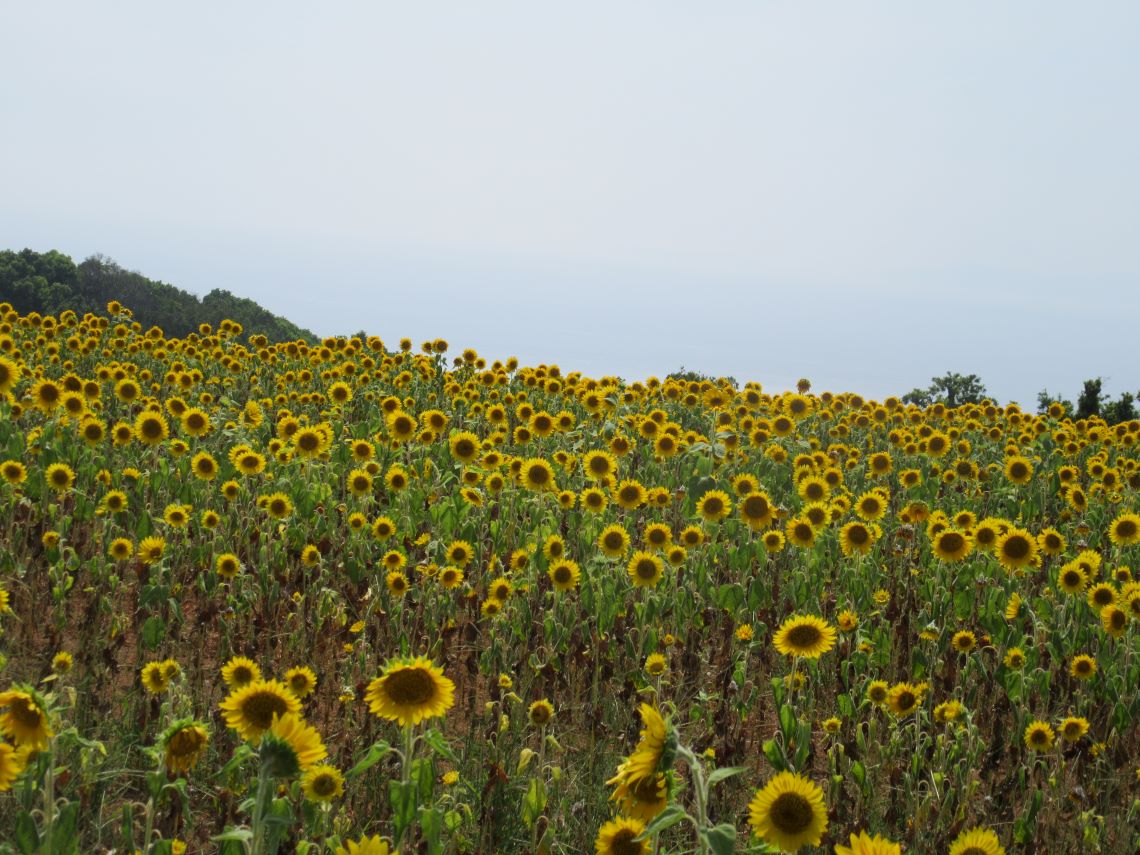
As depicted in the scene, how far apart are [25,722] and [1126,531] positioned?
754cm

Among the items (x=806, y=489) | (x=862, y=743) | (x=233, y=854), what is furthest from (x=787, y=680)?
(x=806, y=489)

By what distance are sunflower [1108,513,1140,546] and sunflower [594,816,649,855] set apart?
20.3 feet

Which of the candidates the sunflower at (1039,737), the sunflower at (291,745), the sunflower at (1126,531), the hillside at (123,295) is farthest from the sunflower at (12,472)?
the hillside at (123,295)

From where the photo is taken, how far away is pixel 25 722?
2398 millimetres

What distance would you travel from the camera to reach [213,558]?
19.6ft

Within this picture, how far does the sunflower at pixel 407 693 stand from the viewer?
265 cm

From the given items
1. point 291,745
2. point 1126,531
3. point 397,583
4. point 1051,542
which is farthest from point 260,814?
point 1126,531

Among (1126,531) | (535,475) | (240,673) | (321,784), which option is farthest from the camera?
(535,475)

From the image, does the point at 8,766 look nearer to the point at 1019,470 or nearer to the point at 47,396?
the point at 47,396

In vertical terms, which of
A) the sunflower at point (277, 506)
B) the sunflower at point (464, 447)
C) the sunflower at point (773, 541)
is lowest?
the sunflower at point (773, 541)

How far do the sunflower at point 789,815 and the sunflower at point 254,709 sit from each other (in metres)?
1.42

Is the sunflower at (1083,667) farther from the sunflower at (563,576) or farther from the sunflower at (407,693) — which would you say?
the sunflower at (407,693)

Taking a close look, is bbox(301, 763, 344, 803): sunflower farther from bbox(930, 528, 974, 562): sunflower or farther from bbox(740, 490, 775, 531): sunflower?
bbox(930, 528, 974, 562): sunflower

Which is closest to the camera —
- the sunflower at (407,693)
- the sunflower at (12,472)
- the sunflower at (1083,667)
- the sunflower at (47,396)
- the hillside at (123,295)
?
the sunflower at (407,693)
